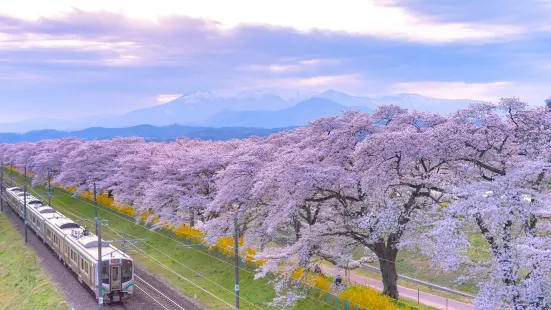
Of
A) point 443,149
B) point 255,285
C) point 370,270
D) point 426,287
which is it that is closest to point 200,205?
point 255,285

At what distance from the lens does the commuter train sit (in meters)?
28.3

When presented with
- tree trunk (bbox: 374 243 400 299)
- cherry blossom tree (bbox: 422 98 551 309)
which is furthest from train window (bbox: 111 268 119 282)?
cherry blossom tree (bbox: 422 98 551 309)

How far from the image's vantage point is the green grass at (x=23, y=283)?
31531mm

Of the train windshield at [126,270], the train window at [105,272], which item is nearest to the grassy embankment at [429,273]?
the train windshield at [126,270]

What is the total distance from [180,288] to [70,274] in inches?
377

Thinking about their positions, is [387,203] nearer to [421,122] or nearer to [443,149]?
[443,149]

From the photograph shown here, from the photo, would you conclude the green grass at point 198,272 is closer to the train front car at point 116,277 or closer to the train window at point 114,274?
the train front car at point 116,277

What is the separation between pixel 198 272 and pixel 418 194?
19090mm

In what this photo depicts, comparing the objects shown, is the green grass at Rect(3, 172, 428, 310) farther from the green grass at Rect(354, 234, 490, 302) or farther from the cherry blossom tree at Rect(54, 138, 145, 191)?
the cherry blossom tree at Rect(54, 138, 145, 191)

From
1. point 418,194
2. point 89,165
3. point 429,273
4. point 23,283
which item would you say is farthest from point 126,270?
point 89,165

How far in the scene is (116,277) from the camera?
28500 mm

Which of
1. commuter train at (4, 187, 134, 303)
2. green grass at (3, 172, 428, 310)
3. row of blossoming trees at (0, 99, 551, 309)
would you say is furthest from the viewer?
green grass at (3, 172, 428, 310)

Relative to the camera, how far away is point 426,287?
1240 inches

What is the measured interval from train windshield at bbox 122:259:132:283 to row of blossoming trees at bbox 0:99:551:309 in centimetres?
765
